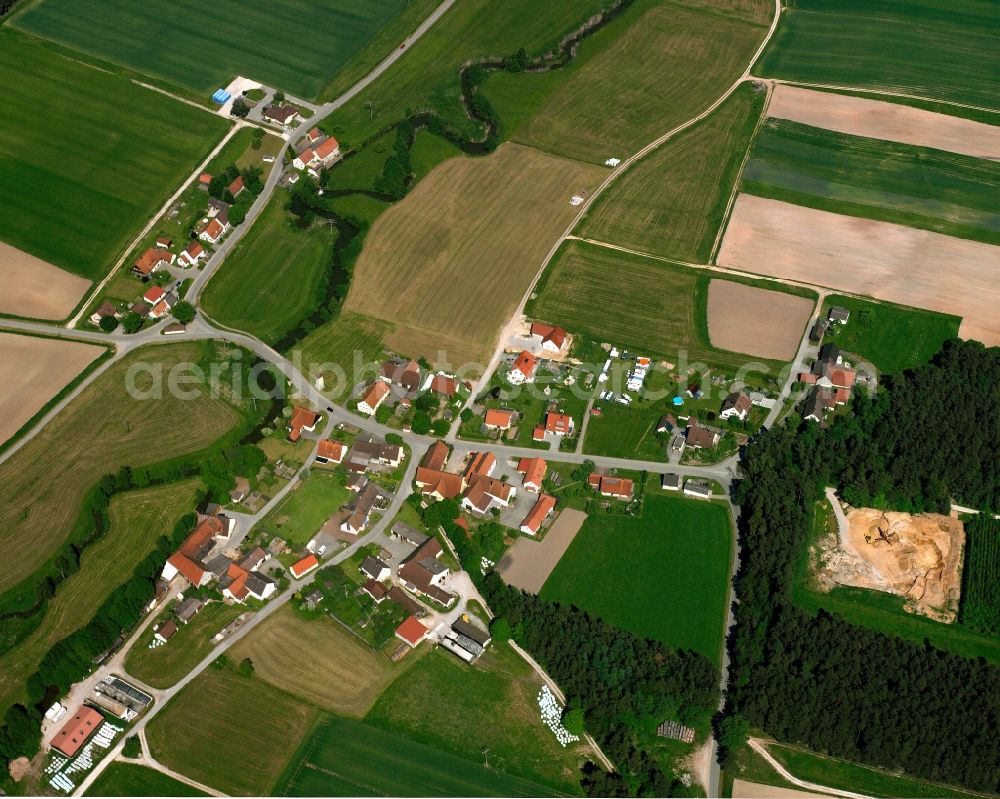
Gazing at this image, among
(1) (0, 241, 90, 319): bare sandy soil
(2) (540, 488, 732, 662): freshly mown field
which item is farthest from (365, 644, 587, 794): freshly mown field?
(1) (0, 241, 90, 319): bare sandy soil

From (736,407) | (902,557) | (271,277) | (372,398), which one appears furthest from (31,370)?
(902,557)

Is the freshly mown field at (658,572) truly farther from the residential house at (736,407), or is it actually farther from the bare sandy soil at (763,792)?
the residential house at (736,407)

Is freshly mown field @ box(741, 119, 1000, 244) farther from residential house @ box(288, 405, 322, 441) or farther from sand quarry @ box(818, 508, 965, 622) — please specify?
residential house @ box(288, 405, 322, 441)

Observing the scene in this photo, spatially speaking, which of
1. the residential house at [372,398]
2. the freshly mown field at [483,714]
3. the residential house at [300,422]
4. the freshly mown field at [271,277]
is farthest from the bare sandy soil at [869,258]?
the freshly mown field at [483,714]

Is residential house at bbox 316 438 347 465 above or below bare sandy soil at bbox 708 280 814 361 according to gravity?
below

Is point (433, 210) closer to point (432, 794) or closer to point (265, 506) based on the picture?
point (265, 506)

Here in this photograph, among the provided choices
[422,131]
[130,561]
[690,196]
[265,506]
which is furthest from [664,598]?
[422,131]
